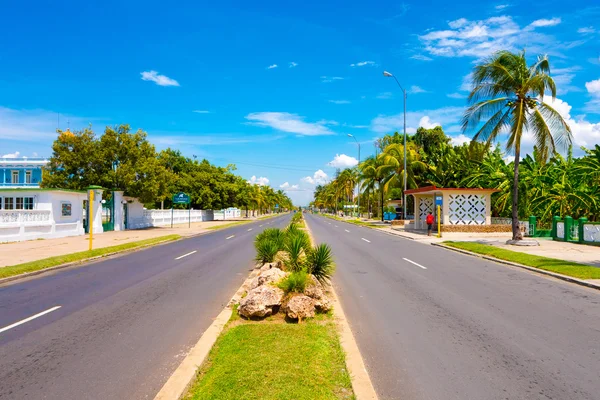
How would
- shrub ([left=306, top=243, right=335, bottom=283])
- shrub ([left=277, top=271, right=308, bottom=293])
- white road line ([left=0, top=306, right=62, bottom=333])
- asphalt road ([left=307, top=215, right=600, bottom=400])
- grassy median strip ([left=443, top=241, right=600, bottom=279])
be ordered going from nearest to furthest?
1. asphalt road ([left=307, top=215, right=600, bottom=400])
2. white road line ([left=0, top=306, right=62, bottom=333])
3. shrub ([left=277, top=271, right=308, bottom=293])
4. shrub ([left=306, top=243, right=335, bottom=283])
5. grassy median strip ([left=443, top=241, right=600, bottom=279])

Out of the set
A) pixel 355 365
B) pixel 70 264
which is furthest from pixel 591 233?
pixel 70 264

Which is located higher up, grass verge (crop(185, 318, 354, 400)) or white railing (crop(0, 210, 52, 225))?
white railing (crop(0, 210, 52, 225))

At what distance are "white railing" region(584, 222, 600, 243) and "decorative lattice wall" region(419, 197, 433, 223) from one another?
53.7 feet

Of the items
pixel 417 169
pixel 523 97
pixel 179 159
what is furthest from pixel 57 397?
pixel 179 159

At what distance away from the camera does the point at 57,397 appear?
4637mm

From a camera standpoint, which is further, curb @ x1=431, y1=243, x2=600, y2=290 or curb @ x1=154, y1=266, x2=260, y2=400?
curb @ x1=431, y1=243, x2=600, y2=290

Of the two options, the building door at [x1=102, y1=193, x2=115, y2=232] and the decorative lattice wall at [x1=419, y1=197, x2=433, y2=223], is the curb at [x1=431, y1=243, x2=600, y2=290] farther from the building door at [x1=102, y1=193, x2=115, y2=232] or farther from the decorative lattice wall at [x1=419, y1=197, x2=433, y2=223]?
the building door at [x1=102, y1=193, x2=115, y2=232]

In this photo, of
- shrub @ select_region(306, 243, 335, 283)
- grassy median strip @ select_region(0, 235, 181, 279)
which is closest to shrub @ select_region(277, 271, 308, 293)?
shrub @ select_region(306, 243, 335, 283)

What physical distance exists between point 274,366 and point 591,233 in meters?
23.3

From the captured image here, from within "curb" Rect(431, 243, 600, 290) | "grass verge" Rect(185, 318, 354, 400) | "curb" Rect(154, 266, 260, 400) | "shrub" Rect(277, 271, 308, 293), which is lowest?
"curb" Rect(431, 243, 600, 290)

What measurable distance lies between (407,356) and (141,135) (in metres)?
35.8

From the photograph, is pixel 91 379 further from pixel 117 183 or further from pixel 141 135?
pixel 141 135

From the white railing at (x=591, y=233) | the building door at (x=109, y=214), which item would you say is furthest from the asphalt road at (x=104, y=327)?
the building door at (x=109, y=214)

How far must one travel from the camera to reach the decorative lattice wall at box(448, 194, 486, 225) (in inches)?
1325
